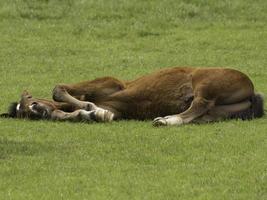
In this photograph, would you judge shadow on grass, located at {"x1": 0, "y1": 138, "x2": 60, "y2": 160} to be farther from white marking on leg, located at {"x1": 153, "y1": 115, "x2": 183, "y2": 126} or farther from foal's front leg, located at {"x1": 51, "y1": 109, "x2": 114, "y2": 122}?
white marking on leg, located at {"x1": 153, "y1": 115, "x2": 183, "y2": 126}

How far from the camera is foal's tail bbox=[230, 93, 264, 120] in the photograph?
12398 mm

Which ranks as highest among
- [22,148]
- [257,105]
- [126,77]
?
[22,148]

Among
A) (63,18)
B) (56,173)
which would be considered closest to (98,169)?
(56,173)

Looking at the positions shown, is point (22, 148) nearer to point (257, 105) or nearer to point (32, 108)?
point (32, 108)

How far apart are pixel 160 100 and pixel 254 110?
1.28 metres

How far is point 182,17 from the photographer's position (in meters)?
23.3

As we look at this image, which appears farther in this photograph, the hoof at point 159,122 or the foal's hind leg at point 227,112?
the foal's hind leg at point 227,112

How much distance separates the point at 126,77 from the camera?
17.3 metres

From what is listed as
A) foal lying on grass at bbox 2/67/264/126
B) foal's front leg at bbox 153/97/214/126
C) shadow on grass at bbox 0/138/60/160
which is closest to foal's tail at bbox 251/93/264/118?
foal lying on grass at bbox 2/67/264/126

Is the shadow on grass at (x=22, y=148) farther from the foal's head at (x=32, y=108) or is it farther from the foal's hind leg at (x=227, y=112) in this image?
the foal's hind leg at (x=227, y=112)

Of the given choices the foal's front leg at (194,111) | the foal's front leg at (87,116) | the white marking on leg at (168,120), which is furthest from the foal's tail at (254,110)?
the foal's front leg at (87,116)

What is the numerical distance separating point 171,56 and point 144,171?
10597 millimetres

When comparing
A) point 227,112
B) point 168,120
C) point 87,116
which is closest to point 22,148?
point 87,116

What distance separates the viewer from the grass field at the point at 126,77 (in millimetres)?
8812
